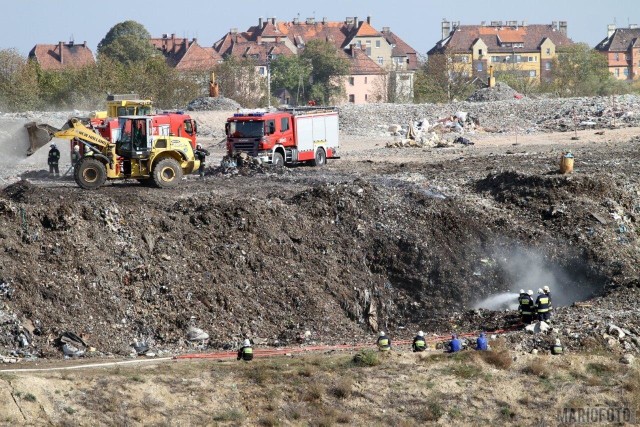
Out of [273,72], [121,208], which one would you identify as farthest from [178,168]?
[273,72]

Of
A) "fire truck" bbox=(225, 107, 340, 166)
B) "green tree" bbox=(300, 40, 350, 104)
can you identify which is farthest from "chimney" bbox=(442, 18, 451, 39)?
"fire truck" bbox=(225, 107, 340, 166)

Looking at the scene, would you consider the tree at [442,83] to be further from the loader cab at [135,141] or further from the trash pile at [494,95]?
the loader cab at [135,141]

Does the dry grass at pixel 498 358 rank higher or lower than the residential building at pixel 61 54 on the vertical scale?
lower

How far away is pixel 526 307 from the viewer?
68.8ft

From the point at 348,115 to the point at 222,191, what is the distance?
2447cm

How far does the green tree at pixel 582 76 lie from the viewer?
79.4 metres

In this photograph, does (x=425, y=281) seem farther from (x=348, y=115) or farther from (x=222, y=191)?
(x=348, y=115)

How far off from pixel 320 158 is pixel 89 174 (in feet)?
32.4

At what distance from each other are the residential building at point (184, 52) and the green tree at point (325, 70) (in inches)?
309

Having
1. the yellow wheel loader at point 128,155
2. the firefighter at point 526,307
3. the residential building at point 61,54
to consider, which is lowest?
the firefighter at point 526,307

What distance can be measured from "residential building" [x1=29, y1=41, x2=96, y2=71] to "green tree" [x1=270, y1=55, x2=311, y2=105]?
50.3 ft

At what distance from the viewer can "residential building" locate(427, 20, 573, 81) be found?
101 metres

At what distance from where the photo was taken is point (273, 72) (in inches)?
3413

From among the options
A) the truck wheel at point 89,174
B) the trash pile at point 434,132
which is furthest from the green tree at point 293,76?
the truck wheel at point 89,174
